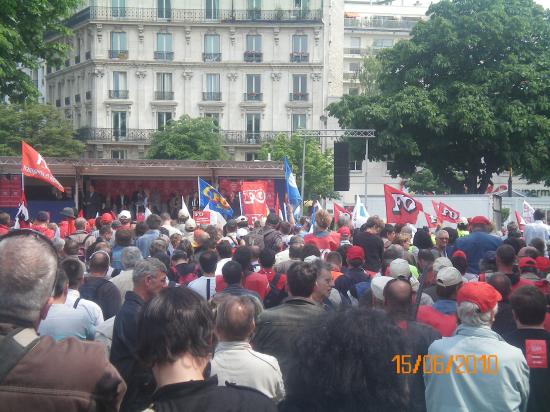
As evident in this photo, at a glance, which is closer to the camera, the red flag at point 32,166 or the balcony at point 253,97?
the red flag at point 32,166

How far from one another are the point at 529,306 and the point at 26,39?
15.2 meters

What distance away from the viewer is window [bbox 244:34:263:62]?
60.9 m

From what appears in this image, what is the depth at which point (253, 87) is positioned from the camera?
60.9 meters

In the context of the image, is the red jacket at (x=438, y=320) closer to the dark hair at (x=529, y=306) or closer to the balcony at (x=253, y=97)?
the dark hair at (x=529, y=306)

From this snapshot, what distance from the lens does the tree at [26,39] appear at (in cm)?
1653

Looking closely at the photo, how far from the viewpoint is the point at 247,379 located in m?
4.80

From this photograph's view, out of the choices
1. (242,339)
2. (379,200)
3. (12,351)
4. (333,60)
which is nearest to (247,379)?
(242,339)

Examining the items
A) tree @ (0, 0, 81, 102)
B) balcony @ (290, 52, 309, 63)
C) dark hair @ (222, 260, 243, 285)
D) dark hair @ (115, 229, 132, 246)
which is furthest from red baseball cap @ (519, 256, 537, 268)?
balcony @ (290, 52, 309, 63)

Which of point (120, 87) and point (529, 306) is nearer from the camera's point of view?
point (529, 306)

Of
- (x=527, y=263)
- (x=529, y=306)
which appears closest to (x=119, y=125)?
(x=527, y=263)

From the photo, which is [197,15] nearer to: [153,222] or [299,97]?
[299,97]

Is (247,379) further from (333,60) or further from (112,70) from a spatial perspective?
(333,60)

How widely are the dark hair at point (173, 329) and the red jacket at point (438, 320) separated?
2746 millimetres

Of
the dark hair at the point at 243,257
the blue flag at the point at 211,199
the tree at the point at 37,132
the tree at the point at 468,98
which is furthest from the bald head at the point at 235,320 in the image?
the tree at the point at 37,132
